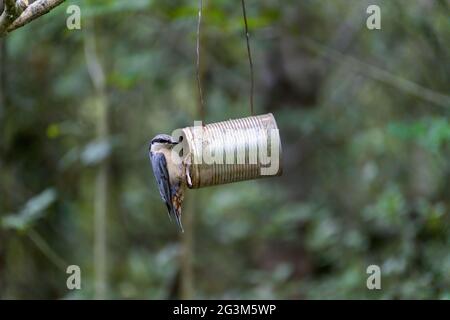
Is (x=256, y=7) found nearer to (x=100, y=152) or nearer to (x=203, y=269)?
(x=100, y=152)

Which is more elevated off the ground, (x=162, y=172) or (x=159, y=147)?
(x=159, y=147)

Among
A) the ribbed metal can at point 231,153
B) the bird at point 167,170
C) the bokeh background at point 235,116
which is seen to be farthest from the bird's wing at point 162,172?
the bokeh background at point 235,116

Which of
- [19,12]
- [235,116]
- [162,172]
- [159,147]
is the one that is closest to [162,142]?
[159,147]

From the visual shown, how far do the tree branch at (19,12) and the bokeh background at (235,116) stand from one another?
1793mm

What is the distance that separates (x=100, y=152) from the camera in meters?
5.15

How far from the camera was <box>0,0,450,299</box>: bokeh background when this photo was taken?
5324mm

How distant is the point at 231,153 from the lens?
283 cm

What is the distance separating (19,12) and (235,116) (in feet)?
14.7

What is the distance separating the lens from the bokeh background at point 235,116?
5.32 metres

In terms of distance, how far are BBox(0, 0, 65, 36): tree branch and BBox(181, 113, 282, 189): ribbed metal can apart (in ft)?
2.33

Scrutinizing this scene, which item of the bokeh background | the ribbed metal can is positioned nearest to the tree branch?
the ribbed metal can

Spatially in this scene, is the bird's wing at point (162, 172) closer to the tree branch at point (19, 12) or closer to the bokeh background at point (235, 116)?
the tree branch at point (19, 12)

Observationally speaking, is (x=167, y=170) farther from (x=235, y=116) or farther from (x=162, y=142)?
(x=235, y=116)
